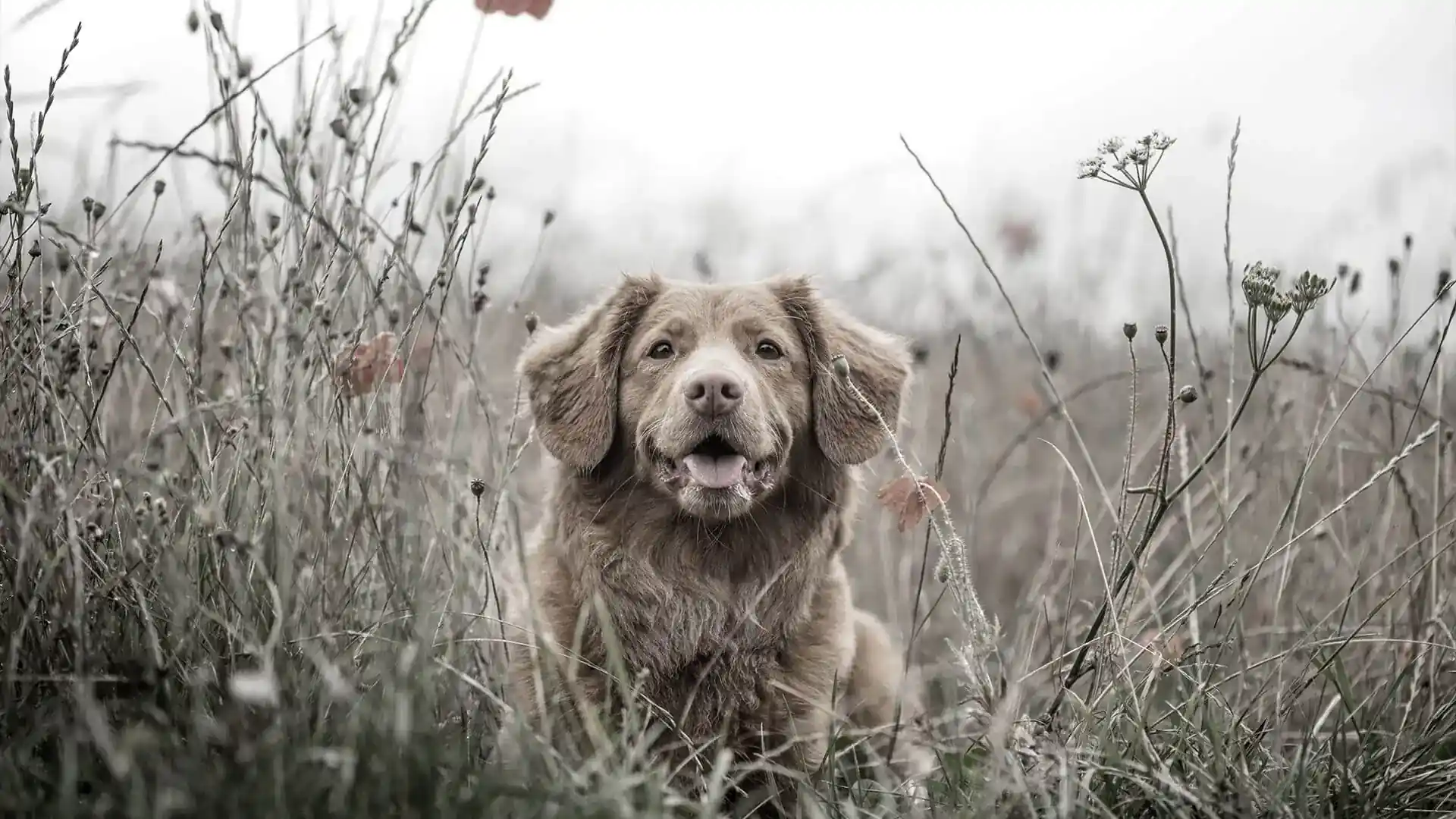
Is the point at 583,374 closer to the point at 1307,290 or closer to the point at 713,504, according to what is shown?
the point at 713,504

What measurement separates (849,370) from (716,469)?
54 centimetres

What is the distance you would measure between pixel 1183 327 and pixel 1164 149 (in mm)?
5017

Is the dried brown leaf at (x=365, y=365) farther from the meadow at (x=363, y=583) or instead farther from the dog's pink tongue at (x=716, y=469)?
the dog's pink tongue at (x=716, y=469)

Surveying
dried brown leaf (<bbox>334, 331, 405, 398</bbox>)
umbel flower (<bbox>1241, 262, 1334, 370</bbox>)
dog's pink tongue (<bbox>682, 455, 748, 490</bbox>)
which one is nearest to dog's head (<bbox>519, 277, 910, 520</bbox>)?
dog's pink tongue (<bbox>682, 455, 748, 490</bbox>)

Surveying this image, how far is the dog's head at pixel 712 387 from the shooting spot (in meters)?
2.84

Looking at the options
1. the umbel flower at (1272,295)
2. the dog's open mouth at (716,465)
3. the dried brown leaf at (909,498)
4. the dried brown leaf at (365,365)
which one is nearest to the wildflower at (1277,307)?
the umbel flower at (1272,295)

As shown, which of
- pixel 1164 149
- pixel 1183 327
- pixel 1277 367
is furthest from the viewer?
pixel 1183 327

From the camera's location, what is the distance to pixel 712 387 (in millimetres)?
2715

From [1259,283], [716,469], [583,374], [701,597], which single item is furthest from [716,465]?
[1259,283]

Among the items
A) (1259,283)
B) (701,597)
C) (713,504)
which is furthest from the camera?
(701,597)

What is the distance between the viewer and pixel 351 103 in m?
2.73

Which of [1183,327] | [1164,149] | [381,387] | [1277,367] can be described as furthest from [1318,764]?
[1183,327]

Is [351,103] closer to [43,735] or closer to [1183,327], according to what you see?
[43,735]

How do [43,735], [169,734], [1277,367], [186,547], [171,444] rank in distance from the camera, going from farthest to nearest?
[1277,367] < [171,444] < [186,547] < [43,735] < [169,734]
